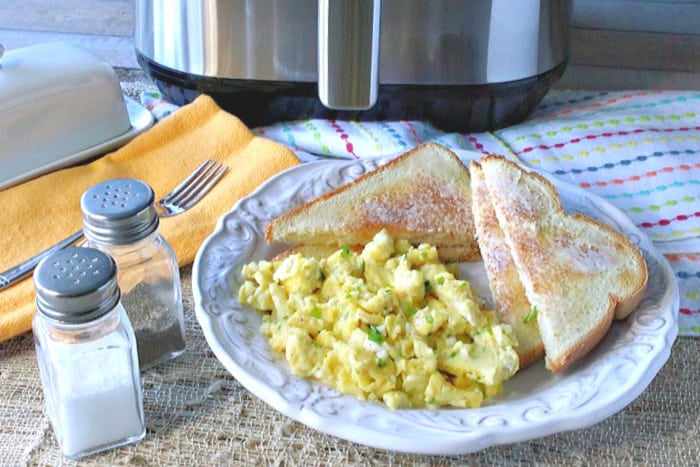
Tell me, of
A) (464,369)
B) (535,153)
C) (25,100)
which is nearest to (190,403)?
(464,369)

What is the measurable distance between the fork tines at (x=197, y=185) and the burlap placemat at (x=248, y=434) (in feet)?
1.09

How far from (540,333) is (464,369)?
0.14 metres

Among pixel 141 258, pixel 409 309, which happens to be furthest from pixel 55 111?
pixel 409 309

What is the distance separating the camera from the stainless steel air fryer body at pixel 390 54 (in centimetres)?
128

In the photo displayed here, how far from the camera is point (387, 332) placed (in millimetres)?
855

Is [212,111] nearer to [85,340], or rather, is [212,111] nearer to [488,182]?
[488,182]

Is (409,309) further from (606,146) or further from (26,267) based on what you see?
(606,146)

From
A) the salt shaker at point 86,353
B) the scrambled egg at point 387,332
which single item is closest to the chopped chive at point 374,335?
the scrambled egg at point 387,332

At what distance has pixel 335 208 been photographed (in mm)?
1112

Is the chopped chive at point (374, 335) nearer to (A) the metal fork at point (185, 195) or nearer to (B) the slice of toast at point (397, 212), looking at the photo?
(B) the slice of toast at point (397, 212)

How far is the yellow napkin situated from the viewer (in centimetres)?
113

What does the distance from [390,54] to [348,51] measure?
41cm

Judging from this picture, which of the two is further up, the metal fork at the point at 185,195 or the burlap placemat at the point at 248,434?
the metal fork at the point at 185,195

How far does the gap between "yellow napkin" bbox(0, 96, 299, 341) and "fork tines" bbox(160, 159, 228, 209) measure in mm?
15
